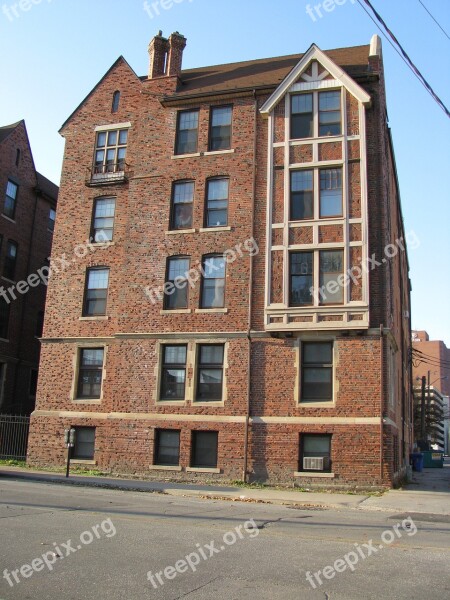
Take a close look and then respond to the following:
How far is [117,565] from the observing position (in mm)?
7445

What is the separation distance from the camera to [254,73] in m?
26.2

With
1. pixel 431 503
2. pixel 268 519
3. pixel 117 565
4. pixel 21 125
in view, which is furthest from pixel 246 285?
pixel 21 125

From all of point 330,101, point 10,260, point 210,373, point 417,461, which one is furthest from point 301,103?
point 417,461

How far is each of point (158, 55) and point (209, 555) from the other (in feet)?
77.4

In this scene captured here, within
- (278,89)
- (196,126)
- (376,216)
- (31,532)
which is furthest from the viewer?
(196,126)

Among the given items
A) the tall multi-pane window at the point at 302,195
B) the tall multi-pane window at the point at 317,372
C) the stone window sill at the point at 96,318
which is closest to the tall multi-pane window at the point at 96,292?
the stone window sill at the point at 96,318

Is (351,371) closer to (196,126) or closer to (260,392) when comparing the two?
(260,392)

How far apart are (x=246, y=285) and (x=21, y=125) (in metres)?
20.5

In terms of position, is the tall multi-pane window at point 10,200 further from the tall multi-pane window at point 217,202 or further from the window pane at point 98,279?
the tall multi-pane window at point 217,202

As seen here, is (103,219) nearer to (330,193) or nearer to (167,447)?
(330,193)

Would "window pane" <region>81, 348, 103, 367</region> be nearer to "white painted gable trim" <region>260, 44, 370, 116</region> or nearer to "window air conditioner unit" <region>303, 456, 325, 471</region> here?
"window air conditioner unit" <region>303, 456, 325, 471</region>

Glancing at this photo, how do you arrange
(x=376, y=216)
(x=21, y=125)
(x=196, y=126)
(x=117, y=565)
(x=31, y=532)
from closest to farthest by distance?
(x=117, y=565) < (x=31, y=532) < (x=376, y=216) < (x=196, y=126) < (x=21, y=125)

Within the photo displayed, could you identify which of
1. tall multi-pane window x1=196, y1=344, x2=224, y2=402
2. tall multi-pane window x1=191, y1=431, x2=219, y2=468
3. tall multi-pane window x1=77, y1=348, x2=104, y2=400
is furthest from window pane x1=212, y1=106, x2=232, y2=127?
tall multi-pane window x1=191, y1=431, x2=219, y2=468

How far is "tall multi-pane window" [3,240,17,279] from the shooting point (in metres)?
33.3
